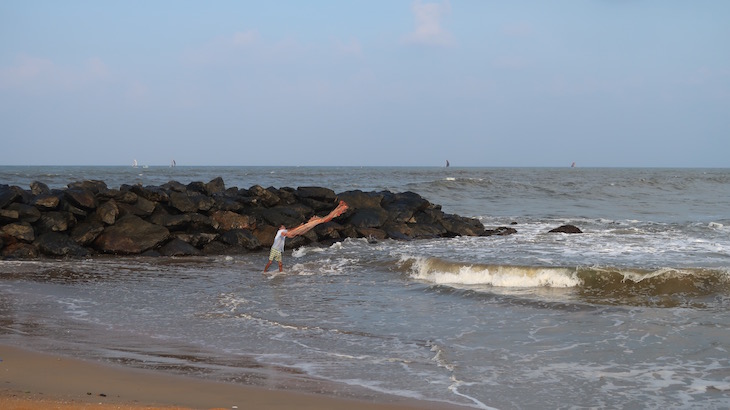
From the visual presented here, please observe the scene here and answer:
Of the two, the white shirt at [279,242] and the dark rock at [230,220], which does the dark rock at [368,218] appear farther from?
the white shirt at [279,242]

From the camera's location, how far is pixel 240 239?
17.9 meters

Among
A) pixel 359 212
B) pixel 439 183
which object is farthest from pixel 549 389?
pixel 439 183

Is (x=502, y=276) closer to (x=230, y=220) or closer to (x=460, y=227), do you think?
(x=230, y=220)

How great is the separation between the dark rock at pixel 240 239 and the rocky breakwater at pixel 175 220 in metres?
0.03

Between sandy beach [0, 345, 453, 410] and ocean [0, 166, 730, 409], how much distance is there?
1.05 feet

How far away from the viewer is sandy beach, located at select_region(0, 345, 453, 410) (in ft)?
17.1

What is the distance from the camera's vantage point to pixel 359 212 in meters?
21.0

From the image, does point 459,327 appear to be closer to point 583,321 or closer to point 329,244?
point 583,321

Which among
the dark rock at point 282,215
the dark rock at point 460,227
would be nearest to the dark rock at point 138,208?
the dark rock at point 282,215

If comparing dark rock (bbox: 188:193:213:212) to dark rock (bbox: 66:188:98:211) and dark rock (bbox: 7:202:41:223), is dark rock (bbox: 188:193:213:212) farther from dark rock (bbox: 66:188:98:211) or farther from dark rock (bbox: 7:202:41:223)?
dark rock (bbox: 7:202:41:223)

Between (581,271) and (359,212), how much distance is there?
8.88 m

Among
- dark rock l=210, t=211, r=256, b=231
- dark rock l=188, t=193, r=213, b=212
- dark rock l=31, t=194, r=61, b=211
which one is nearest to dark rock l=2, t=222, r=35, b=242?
dark rock l=31, t=194, r=61, b=211

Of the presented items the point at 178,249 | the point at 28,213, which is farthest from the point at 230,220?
the point at 28,213

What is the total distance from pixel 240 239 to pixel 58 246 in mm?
4249
